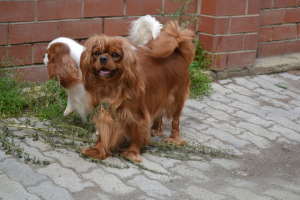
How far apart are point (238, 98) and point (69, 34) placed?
225 centimetres

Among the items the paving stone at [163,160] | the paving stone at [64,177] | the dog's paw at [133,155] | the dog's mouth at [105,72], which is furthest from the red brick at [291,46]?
the paving stone at [64,177]

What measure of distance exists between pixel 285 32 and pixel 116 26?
3055 mm

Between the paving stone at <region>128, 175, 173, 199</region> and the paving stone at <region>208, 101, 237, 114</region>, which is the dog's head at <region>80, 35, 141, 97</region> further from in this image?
the paving stone at <region>208, 101, 237, 114</region>

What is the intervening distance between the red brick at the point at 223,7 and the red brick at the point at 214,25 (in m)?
0.08

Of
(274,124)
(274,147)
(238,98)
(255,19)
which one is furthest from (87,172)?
(255,19)

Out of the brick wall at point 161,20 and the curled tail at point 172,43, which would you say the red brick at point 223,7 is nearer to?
the brick wall at point 161,20

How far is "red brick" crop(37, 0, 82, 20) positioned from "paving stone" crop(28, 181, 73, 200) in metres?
2.31

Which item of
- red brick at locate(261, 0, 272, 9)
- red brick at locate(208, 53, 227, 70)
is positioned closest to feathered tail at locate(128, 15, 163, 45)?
red brick at locate(208, 53, 227, 70)

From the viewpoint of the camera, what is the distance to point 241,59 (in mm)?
6609

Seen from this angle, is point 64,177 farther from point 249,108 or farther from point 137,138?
point 249,108

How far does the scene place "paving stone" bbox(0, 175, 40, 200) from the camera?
10.6 feet

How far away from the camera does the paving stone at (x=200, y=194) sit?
347 centimetres

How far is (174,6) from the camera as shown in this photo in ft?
20.1

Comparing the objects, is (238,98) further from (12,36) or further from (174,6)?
(12,36)
